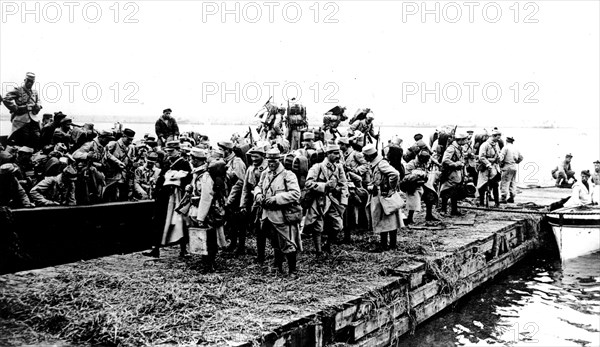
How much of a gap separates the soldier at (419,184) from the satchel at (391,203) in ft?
7.40

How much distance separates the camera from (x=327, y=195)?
876 centimetres

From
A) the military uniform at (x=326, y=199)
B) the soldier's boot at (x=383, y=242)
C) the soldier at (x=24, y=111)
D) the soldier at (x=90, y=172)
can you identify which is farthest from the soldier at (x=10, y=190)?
the soldier's boot at (x=383, y=242)

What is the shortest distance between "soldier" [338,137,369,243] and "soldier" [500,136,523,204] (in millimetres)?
6153

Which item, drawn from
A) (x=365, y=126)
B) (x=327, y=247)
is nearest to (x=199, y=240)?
(x=327, y=247)

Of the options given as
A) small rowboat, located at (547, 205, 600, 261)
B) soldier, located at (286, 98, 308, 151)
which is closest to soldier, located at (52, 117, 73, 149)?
soldier, located at (286, 98, 308, 151)

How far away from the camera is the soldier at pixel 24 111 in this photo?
10.5 meters

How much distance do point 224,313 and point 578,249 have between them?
34.6 ft

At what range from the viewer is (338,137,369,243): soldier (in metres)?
10.1

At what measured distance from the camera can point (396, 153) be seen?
1048 centimetres

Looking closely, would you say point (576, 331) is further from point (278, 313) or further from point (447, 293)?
point (278, 313)

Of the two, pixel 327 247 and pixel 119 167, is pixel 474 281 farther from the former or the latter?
pixel 119 167

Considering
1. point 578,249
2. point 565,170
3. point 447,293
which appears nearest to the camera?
point 447,293

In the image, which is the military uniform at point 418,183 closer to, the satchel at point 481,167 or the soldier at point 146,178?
the satchel at point 481,167

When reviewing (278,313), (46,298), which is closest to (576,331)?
(278,313)
